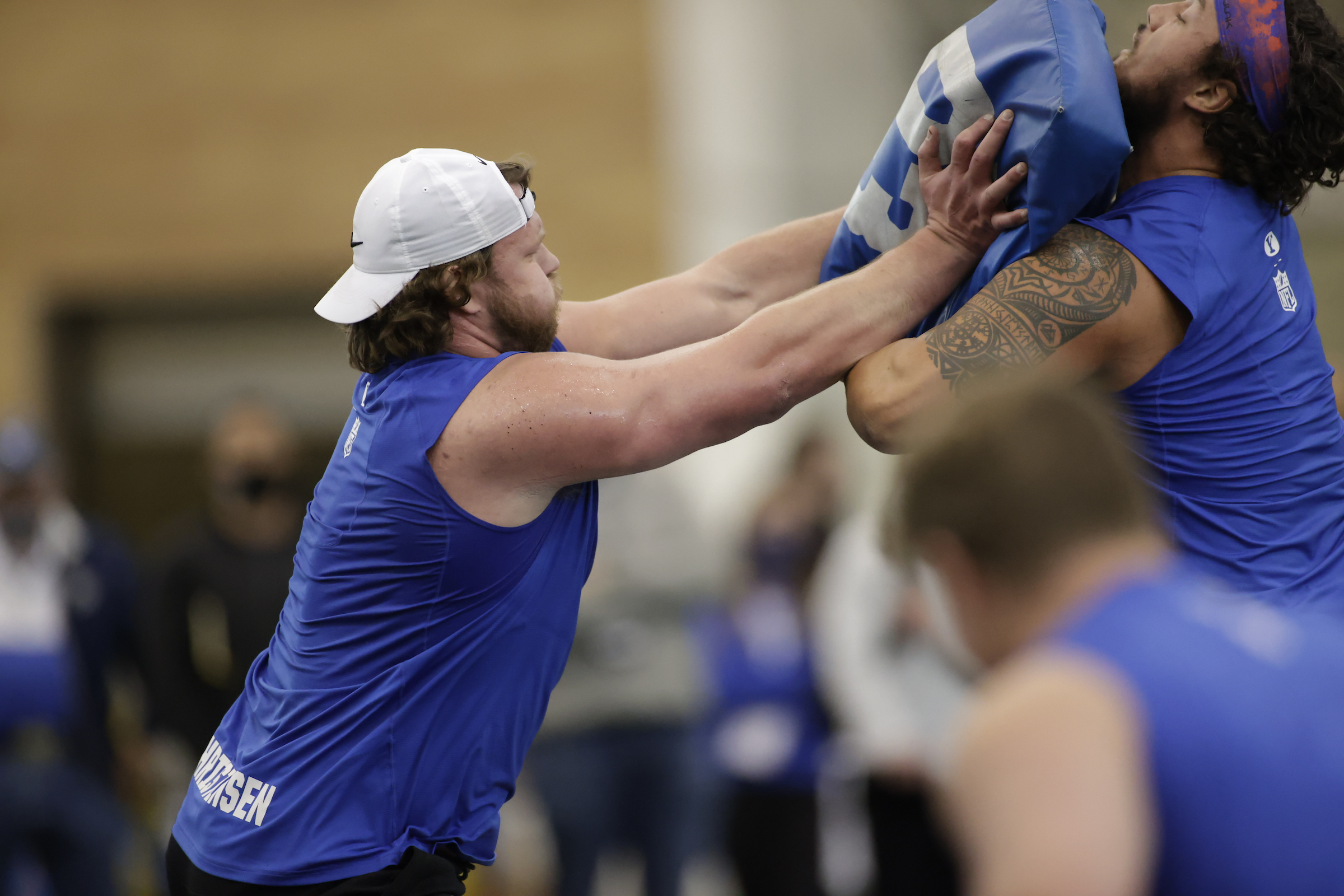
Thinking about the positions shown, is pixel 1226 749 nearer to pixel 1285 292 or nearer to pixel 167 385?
pixel 1285 292

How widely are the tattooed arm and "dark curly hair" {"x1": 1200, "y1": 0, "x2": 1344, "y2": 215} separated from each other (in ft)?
1.11

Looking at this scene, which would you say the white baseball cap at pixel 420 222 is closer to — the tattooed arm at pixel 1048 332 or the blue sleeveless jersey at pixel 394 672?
the blue sleeveless jersey at pixel 394 672

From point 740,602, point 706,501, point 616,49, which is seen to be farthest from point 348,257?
point 740,602

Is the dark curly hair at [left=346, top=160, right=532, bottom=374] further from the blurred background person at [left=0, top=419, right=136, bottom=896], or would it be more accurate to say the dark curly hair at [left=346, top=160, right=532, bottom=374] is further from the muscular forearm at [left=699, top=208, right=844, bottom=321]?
the blurred background person at [left=0, top=419, right=136, bottom=896]

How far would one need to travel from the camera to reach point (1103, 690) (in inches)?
58.3

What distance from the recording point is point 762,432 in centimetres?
1112

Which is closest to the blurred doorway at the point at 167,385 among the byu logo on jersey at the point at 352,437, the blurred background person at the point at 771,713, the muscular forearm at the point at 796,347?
the blurred background person at the point at 771,713

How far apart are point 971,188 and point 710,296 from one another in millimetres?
821

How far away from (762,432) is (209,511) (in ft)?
17.9

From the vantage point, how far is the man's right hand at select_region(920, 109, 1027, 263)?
271 cm

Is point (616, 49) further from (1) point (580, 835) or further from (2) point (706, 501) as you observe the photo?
(1) point (580, 835)

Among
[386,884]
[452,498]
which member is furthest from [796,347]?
[386,884]

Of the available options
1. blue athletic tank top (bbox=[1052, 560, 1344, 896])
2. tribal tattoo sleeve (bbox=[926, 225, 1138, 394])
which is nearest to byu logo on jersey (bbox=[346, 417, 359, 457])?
tribal tattoo sleeve (bbox=[926, 225, 1138, 394])

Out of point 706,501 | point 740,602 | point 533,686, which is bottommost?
point 706,501
